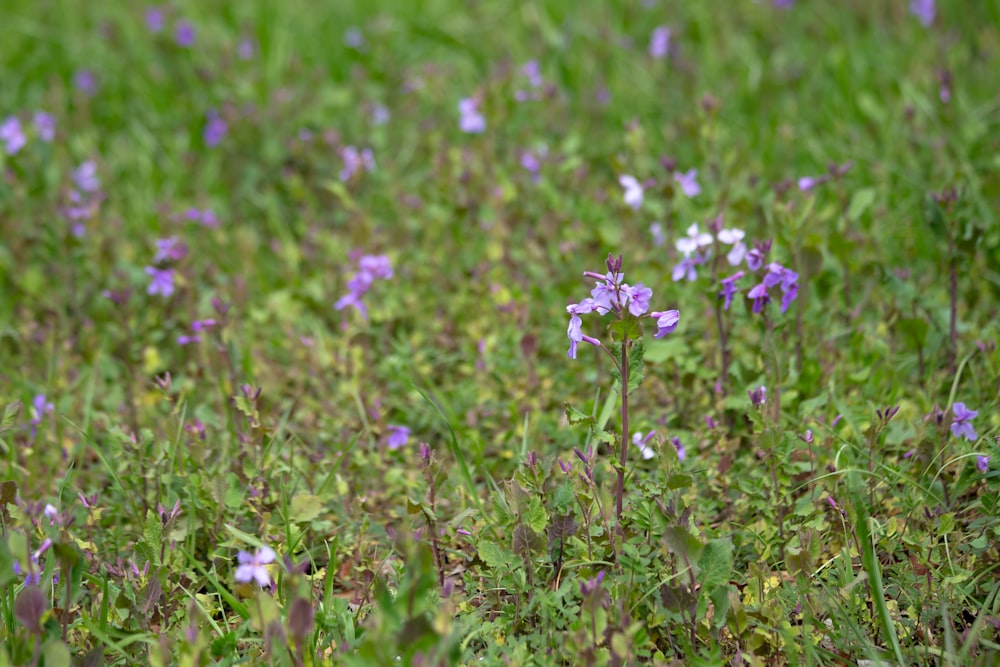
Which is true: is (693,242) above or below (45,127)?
below

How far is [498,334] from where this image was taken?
10.3ft

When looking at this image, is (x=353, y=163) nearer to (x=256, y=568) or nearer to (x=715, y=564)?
(x=256, y=568)

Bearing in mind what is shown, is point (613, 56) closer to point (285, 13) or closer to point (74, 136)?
point (285, 13)

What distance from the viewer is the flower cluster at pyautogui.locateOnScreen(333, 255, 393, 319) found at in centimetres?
316

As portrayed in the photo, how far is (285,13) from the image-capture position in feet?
17.0

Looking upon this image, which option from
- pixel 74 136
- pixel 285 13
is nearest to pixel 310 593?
pixel 74 136

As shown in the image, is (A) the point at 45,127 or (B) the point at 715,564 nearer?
(B) the point at 715,564

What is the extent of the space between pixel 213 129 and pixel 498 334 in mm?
2014

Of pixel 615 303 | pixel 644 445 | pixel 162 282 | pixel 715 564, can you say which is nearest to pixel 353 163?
pixel 162 282

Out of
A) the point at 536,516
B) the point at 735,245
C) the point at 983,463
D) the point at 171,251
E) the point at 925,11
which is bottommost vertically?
the point at 536,516

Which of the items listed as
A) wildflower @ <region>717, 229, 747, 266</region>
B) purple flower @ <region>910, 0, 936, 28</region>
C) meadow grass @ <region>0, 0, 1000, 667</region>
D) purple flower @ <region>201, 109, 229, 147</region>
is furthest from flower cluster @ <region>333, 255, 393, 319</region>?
purple flower @ <region>910, 0, 936, 28</region>

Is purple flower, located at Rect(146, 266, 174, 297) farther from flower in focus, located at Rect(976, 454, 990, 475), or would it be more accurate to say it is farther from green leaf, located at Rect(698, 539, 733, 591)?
flower in focus, located at Rect(976, 454, 990, 475)

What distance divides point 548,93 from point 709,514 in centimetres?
224

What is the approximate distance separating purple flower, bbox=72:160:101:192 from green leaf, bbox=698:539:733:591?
9.88 ft
